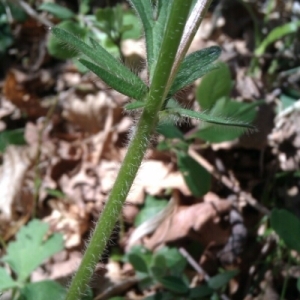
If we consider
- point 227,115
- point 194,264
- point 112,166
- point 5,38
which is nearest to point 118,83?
point 227,115

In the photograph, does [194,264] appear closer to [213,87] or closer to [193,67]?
[213,87]

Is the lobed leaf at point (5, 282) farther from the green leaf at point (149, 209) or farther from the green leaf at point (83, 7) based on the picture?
the green leaf at point (83, 7)

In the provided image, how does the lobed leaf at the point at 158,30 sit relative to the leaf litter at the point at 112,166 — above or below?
above

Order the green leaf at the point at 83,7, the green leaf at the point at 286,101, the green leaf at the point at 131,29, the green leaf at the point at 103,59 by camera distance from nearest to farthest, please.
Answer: the green leaf at the point at 103,59 < the green leaf at the point at 131,29 < the green leaf at the point at 286,101 < the green leaf at the point at 83,7

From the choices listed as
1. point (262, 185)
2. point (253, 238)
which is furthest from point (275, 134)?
point (253, 238)

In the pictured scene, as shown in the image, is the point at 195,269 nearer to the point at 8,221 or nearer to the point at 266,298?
the point at 266,298

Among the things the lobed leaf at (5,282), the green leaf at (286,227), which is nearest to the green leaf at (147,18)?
the green leaf at (286,227)

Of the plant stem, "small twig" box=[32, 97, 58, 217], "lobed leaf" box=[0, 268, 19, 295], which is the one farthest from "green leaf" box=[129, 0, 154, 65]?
"small twig" box=[32, 97, 58, 217]
